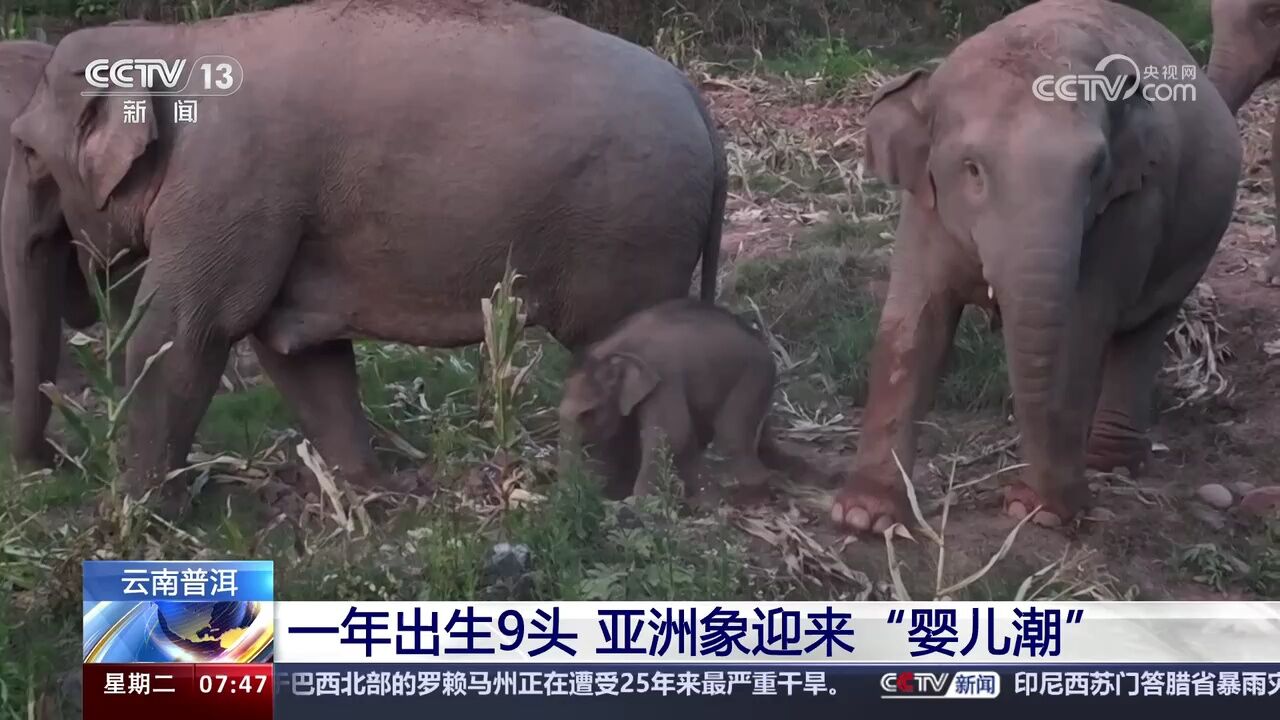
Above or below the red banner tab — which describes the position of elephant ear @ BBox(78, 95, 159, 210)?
above

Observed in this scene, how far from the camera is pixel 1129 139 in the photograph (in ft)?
8.07

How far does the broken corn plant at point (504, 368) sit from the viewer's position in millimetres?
2479

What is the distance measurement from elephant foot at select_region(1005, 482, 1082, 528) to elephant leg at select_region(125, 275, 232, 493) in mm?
1183

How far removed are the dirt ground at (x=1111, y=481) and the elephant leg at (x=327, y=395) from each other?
0.66 metres

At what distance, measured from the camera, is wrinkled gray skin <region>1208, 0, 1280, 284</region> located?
3230 mm

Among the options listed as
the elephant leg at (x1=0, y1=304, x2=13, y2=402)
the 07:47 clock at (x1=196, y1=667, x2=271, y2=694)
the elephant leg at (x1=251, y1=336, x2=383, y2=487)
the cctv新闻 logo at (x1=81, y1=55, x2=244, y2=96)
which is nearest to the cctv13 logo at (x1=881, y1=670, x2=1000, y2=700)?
the 07:47 clock at (x1=196, y1=667, x2=271, y2=694)

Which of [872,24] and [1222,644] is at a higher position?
[872,24]

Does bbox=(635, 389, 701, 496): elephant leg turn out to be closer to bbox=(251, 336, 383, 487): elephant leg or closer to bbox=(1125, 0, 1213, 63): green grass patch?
bbox=(251, 336, 383, 487): elephant leg

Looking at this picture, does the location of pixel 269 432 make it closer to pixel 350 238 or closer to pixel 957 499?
pixel 350 238

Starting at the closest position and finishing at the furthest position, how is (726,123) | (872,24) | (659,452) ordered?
1. (659,452)
2. (872,24)
3. (726,123)

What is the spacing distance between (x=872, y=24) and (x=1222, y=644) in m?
1.08

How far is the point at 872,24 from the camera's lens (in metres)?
2.86

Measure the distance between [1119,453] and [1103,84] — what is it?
0.67 m

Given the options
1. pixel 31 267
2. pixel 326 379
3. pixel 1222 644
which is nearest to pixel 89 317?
pixel 31 267
